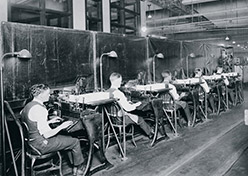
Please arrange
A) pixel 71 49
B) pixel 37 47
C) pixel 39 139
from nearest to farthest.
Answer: pixel 39 139, pixel 37 47, pixel 71 49

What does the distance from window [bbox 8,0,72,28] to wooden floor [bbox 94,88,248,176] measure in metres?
2.54

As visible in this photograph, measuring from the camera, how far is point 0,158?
8.49 feet

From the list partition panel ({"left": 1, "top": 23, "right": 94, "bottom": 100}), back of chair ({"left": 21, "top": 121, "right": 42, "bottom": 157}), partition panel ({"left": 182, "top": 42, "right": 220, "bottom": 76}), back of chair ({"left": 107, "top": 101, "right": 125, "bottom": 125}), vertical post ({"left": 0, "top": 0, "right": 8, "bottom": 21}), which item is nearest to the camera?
back of chair ({"left": 21, "top": 121, "right": 42, "bottom": 157})

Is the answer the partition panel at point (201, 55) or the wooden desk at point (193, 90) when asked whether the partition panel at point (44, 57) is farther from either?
the partition panel at point (201, 55)

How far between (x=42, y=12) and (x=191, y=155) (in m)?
3.31

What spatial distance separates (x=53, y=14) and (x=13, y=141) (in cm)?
272

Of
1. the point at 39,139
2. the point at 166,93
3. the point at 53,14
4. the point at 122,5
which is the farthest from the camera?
the point at 122,5

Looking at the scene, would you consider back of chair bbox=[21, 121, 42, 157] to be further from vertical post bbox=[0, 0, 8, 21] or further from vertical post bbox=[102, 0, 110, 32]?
vertical post bbox=[102, 0, 110, 32]

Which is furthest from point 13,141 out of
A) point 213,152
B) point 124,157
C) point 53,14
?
point 53,14

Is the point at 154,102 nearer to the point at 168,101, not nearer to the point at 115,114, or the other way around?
the point at 115,114

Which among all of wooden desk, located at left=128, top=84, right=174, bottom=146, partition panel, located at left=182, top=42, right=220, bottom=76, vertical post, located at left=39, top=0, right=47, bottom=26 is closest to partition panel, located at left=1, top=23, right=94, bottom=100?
wooden desk, located at left=128, top=84, right=174, bottom=146

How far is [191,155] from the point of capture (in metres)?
3.12

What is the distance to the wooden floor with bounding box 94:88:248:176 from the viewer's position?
268 centimetres

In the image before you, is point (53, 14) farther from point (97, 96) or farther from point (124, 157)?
point (124, 157)
